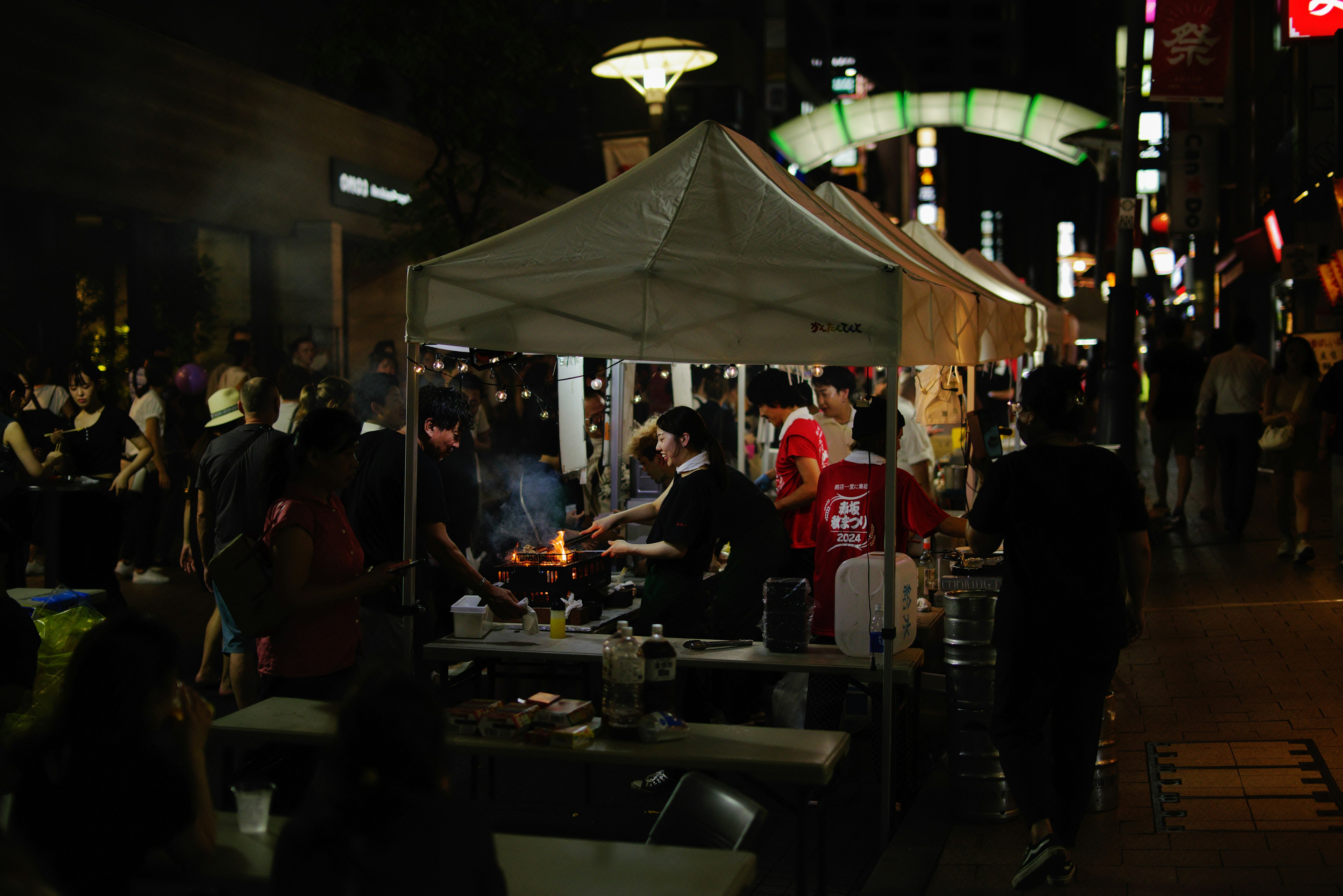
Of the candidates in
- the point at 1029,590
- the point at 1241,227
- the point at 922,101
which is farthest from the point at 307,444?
the point at 1241,227

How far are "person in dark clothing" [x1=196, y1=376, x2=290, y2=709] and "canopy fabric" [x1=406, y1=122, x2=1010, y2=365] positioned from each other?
5.20 feet

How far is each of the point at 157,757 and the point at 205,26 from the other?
1567 centimetres

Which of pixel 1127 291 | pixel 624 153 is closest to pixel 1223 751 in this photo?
pixel 1127 291

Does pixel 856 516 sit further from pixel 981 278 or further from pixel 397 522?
pixel 981 278

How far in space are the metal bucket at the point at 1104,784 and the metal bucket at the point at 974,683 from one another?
55 centimetres

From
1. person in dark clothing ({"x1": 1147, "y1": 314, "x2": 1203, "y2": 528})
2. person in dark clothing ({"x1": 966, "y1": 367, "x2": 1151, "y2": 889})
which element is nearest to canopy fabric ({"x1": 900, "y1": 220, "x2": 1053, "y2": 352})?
person in dark clothing ({"x1": 1147, "y1": 314, "x2": 1203, "y2": 528})

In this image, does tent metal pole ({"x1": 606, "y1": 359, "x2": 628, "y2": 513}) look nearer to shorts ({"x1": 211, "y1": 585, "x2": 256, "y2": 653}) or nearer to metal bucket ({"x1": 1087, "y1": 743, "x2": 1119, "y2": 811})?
shorts ({"x1": 211, "y1": 585, "x2": 256, "y2": 653})

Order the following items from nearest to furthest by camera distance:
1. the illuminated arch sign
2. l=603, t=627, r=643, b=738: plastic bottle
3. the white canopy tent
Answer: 1. l=603, t=627, r=643, b=738: plastic bottle
2. the white canopy tent
3. the illuminated arch sign

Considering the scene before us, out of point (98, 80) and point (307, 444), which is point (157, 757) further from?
point (98, 80)

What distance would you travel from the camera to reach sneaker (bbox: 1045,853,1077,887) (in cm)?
486

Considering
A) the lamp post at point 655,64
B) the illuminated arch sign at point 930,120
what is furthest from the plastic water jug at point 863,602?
the illuminated arch sign at point 930,120

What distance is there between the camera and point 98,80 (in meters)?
14.1

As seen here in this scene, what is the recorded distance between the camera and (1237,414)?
13.1 metres

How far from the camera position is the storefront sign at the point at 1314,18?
1420cm
